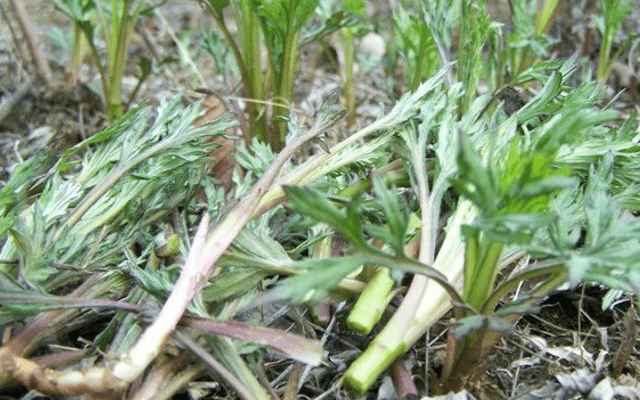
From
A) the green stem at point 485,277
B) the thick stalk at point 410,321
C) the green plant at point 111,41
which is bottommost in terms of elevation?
the thick stalk at point 410,321

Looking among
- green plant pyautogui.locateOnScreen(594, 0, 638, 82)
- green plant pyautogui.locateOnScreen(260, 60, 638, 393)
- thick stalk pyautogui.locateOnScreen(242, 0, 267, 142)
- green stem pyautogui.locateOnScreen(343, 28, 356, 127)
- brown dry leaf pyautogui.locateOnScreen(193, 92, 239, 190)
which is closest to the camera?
green plant pyautogui.locateOnScreen(260, 60, 638, 393)

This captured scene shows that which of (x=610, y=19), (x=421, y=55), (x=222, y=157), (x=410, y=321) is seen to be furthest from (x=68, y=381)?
(x=610, y=19)

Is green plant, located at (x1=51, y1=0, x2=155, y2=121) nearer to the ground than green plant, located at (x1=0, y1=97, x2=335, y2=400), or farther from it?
farther from it

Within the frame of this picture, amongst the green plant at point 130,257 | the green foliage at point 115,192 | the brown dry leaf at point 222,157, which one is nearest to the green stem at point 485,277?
the green plant at point 130,257

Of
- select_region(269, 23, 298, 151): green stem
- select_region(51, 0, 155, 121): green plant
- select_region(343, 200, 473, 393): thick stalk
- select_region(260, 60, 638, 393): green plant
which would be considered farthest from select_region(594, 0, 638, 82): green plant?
select_region(51, 0, 155, 121): green plant

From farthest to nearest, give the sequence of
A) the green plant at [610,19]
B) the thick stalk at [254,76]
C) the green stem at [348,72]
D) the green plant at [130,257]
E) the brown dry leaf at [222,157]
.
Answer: the green stem at [348,72], the green plant at [610,19], the thick stalk at [254,76], the brown dry leaf at [222,157], the green plant at [130,257]

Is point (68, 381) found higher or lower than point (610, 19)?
higher

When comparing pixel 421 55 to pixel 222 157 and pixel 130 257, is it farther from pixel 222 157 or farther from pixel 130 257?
pixel 130 257

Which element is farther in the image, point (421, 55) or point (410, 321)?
point (421, 55)

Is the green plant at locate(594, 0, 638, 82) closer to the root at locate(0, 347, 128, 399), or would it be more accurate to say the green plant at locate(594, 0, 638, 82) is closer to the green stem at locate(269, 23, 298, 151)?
the green stem at locate(269, 23, 298, 151)

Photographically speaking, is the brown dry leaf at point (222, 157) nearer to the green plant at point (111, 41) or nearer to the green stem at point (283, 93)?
the green stem at point (283, 93)
